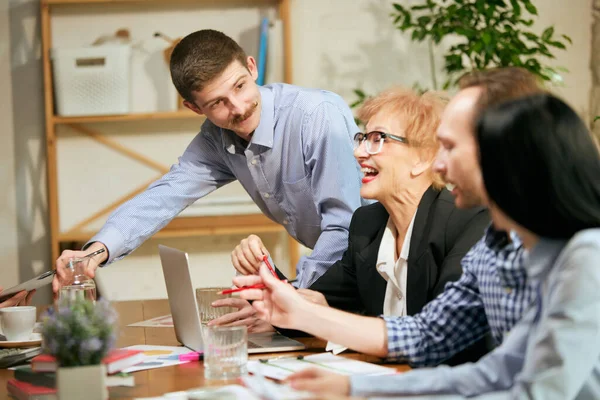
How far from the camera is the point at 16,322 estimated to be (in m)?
1.96

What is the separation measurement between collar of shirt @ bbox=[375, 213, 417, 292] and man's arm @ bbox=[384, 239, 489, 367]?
30cm

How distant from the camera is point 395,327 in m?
1.57

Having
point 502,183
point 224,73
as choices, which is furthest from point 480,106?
point 224,73

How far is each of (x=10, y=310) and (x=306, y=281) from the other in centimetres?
77

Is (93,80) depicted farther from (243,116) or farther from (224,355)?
(224,355)

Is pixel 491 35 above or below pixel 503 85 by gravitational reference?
above

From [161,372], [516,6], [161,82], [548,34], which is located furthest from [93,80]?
[161,372]

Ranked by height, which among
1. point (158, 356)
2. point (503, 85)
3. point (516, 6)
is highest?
point (516, 6)

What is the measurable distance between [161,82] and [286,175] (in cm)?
167

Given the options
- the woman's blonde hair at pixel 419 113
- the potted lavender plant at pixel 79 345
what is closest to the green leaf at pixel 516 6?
the woman's blonde hair at pixel 419 113

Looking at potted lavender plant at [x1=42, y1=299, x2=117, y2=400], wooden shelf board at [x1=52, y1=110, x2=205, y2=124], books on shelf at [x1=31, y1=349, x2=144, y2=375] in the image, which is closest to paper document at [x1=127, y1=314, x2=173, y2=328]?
books on shelf at [x1=31, y1=349, x2=144, y2=375]

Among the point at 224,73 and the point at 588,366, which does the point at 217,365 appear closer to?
the point at 588,366

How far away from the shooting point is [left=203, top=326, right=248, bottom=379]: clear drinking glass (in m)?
1.52

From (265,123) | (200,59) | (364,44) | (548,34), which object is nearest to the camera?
(200,59)
